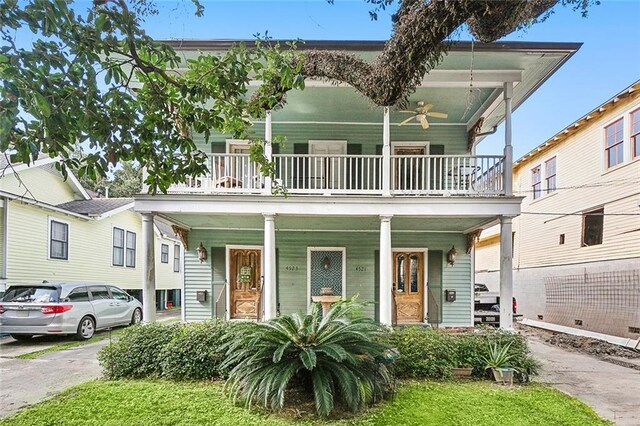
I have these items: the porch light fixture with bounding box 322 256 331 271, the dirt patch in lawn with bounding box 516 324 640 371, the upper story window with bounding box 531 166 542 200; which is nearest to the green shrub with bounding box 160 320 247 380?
the porch light fixture with bounding box 322 256 331 271

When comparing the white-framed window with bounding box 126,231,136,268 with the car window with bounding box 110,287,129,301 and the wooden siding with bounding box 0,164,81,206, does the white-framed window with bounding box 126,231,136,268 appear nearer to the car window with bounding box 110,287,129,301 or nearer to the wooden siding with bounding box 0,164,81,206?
the wooden siding with bounding box 0,164,81,206

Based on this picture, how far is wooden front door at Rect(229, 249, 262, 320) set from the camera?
33.5 feet

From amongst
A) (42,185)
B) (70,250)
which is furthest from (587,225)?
(42,185)

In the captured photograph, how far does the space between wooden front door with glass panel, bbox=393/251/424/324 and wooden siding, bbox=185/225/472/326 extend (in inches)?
14.6

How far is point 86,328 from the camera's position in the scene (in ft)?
31.9

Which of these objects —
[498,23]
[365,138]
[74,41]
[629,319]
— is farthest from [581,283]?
[74,41]

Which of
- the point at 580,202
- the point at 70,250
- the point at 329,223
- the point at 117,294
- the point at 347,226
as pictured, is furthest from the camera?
the point at 70,250

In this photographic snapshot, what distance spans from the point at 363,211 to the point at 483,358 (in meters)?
3.37

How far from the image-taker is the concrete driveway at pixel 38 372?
17.7 ft

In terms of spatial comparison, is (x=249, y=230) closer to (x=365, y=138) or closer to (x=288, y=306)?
(x=288, y=306)

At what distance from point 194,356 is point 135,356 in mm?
999

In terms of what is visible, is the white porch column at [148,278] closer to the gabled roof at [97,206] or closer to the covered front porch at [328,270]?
the covered front porch at [328,270]

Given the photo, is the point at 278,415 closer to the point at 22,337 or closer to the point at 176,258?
the point at 22,337

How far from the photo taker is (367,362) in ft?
16.6
